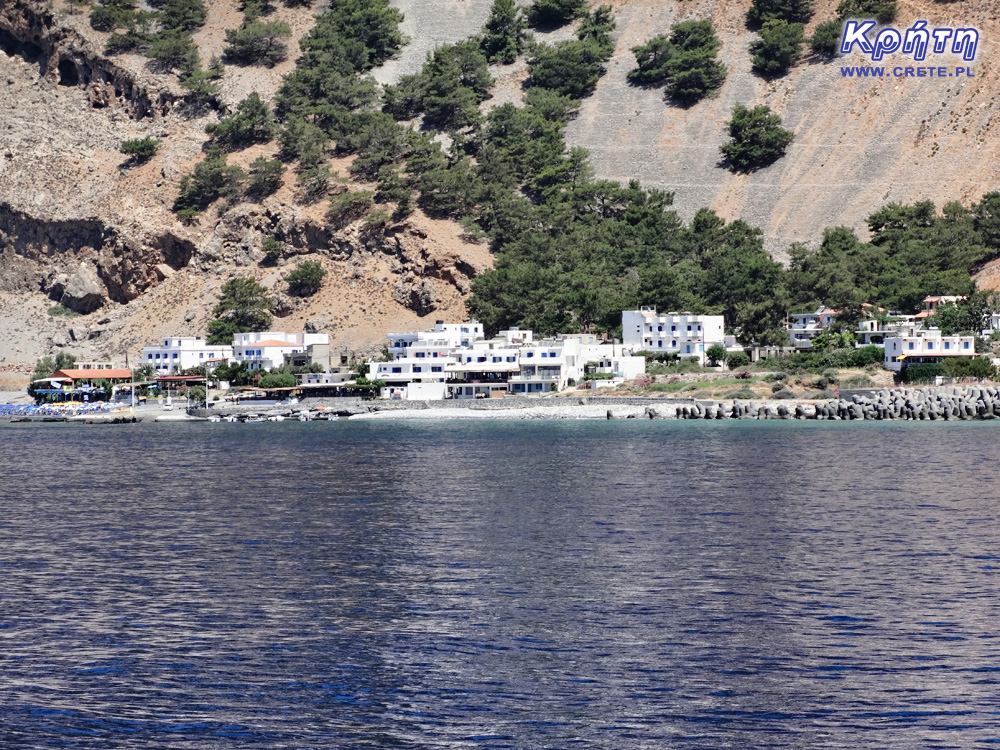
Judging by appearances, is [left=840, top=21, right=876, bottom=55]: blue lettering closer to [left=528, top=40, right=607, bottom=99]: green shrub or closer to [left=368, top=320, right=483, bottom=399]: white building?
[left=528, top=40, right=607, bottom=99]: green shrub

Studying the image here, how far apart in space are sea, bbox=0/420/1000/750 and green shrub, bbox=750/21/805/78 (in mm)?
115372

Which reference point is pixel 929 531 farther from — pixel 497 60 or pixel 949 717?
pixel 497 60

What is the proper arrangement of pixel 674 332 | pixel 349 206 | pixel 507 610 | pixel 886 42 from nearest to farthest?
pixel 507 610
pixel 674 332
pixel 349 206
pixel 886 42

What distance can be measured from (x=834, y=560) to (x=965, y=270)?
8866cm

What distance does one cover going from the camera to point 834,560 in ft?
106

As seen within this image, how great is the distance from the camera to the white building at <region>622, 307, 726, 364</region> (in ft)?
353

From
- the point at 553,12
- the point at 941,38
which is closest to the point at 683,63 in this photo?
the point at 553,12

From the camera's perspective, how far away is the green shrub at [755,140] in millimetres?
145250

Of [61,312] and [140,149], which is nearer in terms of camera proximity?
[61,312]

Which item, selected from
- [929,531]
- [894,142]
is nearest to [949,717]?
[929,531]

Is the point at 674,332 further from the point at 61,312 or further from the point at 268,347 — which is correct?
the point at 61,312

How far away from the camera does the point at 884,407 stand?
8725 cm

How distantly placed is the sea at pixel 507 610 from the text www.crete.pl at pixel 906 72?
109m

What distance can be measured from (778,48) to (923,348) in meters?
74.8
